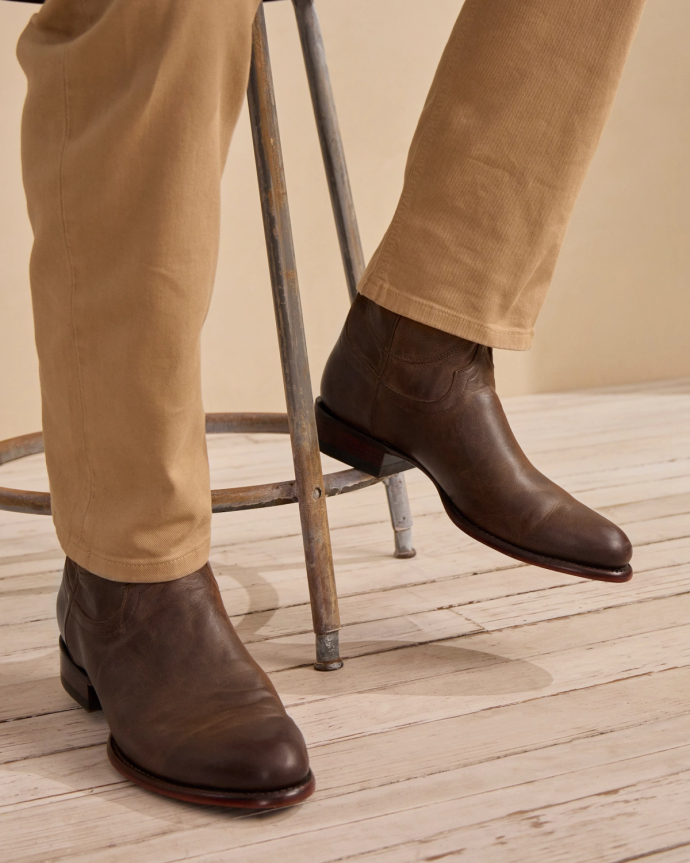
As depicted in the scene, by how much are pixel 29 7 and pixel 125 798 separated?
5.75ft

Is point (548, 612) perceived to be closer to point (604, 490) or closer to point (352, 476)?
point (352, 476)

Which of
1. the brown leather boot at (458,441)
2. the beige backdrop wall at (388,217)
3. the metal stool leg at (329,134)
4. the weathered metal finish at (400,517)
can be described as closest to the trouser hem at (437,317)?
the brown leather boot at (458,441)

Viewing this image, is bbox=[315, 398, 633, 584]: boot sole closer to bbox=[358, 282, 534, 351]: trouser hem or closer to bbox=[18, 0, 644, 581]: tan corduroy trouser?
bbox=[358, 282, 534, 351]: trouser hem

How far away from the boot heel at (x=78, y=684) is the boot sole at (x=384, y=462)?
1.04 ft

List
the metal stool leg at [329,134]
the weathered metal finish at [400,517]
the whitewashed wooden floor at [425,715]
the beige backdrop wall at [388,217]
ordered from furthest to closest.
Result: 1. the beige backdrop wall at [388,217]
2. the weathered metal finish at [400,517]
3. the metal stool leg at [329,134]
4. the whitewashed wooden floor at [425,715]

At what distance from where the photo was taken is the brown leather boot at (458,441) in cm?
77

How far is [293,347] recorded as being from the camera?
2.63 feet

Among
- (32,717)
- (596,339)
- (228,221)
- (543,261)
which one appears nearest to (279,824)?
(32,717)

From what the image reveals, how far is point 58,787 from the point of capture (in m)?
0.63

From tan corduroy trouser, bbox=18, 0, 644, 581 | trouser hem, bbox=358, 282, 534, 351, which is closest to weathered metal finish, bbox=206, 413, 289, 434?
trouser hem, bbox=358, 282, 534, 351

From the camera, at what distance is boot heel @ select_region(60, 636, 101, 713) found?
2.35ft

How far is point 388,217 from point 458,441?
1.55m

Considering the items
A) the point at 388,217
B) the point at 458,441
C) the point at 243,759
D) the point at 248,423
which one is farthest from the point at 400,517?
the point at 388,217

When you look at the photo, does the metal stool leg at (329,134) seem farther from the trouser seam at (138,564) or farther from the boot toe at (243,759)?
the boot toe at (243,759)
